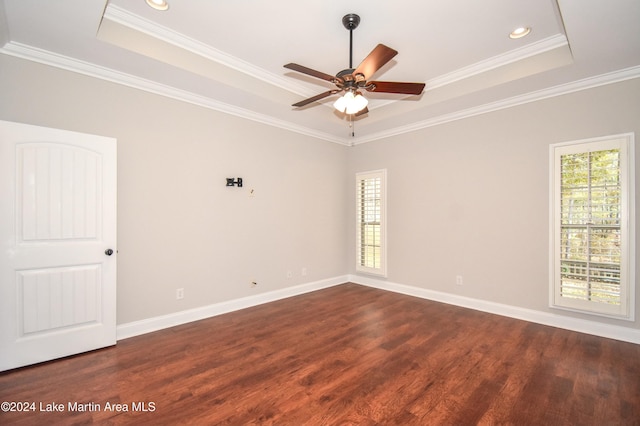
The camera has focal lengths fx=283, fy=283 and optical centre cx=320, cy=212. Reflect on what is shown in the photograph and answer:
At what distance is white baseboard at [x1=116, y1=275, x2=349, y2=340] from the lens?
3227mm

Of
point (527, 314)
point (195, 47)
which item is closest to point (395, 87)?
point (195, 47)

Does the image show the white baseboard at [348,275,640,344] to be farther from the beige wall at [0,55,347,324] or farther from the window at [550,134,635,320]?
the beige wall at [0,55,347,324]

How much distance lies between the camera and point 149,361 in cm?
267

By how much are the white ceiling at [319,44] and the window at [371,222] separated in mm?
1757

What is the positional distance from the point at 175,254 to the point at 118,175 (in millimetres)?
1116

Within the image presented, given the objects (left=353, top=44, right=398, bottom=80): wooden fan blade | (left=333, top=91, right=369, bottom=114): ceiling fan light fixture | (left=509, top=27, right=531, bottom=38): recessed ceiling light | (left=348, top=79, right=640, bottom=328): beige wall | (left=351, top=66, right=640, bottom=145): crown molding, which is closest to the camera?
(left=353, top=44, right=398, bottom=80): wooden fan blade

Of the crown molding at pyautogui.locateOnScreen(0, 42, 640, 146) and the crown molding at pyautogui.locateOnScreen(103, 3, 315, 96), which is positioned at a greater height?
the crown molding at pyautogui.locateOnScreen(103, 3, 315, 96)

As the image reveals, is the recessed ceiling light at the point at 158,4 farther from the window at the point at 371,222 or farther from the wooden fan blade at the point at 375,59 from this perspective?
the window at the point at 371,222

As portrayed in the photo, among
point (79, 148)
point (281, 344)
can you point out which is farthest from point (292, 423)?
point (79, 148)

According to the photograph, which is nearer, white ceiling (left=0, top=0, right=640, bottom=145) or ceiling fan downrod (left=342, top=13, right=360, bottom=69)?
white ceiling (left=0, top=0, right=640, bottom=145)

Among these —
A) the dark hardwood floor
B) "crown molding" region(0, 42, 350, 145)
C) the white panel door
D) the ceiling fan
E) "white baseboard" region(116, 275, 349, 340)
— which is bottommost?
the dark hardwood floor

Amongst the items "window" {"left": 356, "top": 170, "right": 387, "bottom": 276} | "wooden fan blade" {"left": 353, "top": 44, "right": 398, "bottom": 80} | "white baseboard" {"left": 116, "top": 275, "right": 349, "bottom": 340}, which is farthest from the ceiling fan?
"white baseboard" {"left": 116, "top": 275, "right": 349, "bottom": 340}

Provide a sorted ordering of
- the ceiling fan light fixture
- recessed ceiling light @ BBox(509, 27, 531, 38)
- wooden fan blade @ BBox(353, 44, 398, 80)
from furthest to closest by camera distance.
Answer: recessed ceiling light @ BBox(509, 27, 531, 38) < the ceiling fan light fixture < wooden fan blade @ BBox(353, 44, 398, 80)

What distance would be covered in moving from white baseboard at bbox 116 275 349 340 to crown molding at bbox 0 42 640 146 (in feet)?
8.93
